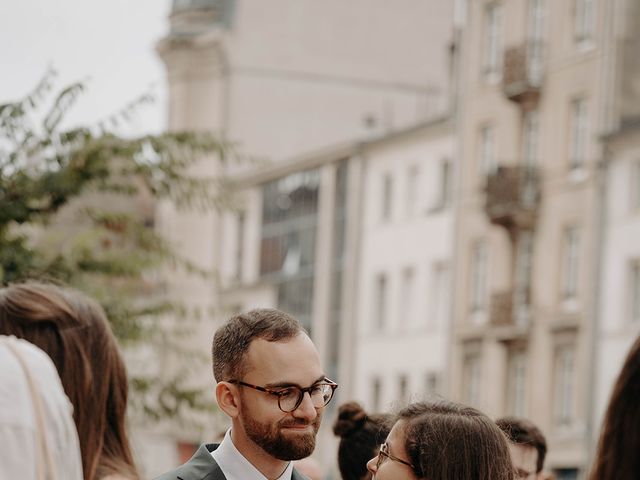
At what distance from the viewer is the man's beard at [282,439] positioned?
20.9ft

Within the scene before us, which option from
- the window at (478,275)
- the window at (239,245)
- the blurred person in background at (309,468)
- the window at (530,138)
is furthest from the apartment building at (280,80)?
the blurred person in background at (309,468)

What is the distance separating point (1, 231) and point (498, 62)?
4356 centimetres

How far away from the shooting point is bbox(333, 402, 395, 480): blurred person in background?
809cm

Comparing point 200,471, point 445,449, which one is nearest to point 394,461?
point 445,449

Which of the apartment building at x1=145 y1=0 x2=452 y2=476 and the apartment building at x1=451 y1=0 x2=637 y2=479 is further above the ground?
the apartment building at x1=145 y1=0 x2=452 y2=476

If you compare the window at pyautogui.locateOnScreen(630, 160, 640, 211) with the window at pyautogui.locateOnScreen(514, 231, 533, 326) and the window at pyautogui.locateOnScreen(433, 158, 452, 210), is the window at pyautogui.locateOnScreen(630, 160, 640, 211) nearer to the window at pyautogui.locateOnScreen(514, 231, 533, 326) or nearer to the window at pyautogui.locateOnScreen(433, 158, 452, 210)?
Result: the window at pyautogui.locateOnScreen(514, 231, 533, 326)

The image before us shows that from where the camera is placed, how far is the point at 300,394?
6.42m

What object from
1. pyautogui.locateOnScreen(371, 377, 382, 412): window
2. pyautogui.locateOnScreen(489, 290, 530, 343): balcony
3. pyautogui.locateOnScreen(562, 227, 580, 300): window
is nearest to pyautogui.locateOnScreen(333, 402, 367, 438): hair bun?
pyautogui.locateOnScreen(562, 227, 580, 300): window

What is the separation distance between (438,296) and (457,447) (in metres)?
54.5

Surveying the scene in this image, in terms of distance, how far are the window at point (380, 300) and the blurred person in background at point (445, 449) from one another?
2259 inches

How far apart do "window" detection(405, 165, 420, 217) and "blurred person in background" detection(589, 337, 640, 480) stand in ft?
189

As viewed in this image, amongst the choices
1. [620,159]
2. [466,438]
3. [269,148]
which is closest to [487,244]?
[620,159]

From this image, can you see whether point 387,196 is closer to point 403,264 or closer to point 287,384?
point 403,264

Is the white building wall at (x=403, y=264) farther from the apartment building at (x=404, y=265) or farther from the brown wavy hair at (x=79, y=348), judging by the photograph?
the brown wavy hair at (x=79, y=348)
